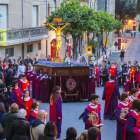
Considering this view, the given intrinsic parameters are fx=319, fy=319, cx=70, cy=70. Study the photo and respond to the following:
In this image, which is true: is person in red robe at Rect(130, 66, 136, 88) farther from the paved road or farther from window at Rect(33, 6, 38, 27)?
window at Rect(33, 6, 38, 27)

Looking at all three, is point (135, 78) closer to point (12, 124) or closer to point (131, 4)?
point (12, 124)

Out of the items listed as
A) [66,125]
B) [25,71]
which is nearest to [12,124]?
[66,125]

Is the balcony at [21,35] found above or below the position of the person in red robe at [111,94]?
above

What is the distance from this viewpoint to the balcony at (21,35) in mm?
24688

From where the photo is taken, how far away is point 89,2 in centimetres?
4847

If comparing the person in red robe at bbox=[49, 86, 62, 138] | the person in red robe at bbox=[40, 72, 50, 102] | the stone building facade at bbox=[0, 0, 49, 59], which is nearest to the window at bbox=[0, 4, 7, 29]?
the stone building facade at bbox=[0, 0, 49, 59]

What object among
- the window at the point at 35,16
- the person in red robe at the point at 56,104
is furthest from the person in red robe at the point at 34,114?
the window at the point at 35,16

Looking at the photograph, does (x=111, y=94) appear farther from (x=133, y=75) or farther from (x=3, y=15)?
(x=3, y=15)

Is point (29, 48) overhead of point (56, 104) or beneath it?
overhead

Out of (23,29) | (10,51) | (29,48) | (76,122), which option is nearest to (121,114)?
(76,122)

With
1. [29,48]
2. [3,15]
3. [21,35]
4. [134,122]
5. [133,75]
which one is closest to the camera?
[134,122]

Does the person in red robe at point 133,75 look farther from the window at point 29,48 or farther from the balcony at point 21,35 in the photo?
the window at point 29,48

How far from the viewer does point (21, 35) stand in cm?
2705

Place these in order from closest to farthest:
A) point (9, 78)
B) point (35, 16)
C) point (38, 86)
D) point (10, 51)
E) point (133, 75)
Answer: point (9, 78)
point (38, 86)
point (133, 75)
point (10, 51)
point (35, 16)
